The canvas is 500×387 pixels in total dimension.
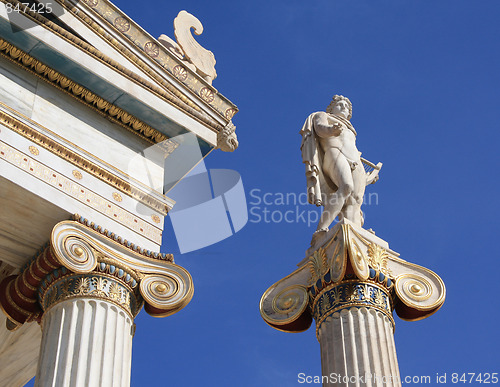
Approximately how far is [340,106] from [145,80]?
450 centimetres

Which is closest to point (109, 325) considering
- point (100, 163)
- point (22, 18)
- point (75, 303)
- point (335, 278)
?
point (75, 303)

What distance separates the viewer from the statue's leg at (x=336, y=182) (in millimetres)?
18328

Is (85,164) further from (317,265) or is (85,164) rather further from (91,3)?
(317,265)

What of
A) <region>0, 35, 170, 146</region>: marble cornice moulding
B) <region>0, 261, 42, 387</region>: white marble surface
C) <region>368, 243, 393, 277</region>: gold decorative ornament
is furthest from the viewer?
<region>0, 261, 42, 387</region>: white marble surface

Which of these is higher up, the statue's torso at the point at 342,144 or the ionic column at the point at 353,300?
the statue's torso at the point at 342,144

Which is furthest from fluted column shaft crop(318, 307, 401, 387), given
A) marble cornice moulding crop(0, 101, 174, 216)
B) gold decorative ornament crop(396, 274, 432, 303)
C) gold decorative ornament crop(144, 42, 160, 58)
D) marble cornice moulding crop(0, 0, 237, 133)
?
gold decorative ornament crop(144, 42, 160, 58)

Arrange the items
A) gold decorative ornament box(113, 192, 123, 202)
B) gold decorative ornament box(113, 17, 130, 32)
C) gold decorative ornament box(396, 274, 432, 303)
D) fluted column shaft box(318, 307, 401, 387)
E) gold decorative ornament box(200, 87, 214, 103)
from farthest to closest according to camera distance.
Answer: gold decorative ornament box(200, 87, 214, 103)
gold decorative ornament box(113, 17, 130, 32)
gold decorative ornament box(396, 274, 432, 303)
gold decorative ornament box(113, 192, 123, 202)
fluted column shaft box(318, 307, 401, 387)

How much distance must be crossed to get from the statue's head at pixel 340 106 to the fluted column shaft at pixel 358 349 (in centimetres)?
521

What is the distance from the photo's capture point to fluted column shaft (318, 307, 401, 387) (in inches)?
613

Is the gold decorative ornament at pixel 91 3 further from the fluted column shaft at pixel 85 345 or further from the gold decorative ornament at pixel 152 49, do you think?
the fluted column shaft at pixel 85 345

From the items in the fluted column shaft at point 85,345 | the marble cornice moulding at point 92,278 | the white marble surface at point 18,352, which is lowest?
the fluted column shaft at point 85,345

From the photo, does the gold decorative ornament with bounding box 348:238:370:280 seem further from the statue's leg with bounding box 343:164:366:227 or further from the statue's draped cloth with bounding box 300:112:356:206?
the statue's draped cloth with bounding box 300:112:356:206

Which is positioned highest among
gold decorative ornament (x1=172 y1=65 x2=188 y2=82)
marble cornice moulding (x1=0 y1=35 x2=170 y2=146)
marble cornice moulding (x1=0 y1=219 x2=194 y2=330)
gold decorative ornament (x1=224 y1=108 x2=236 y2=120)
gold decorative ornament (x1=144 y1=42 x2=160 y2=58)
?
gold decorative ornament (x1=144 y1=42 x2=160 y2=58)

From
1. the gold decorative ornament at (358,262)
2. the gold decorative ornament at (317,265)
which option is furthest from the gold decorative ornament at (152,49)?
the gold decorative ornament at (358,262)
